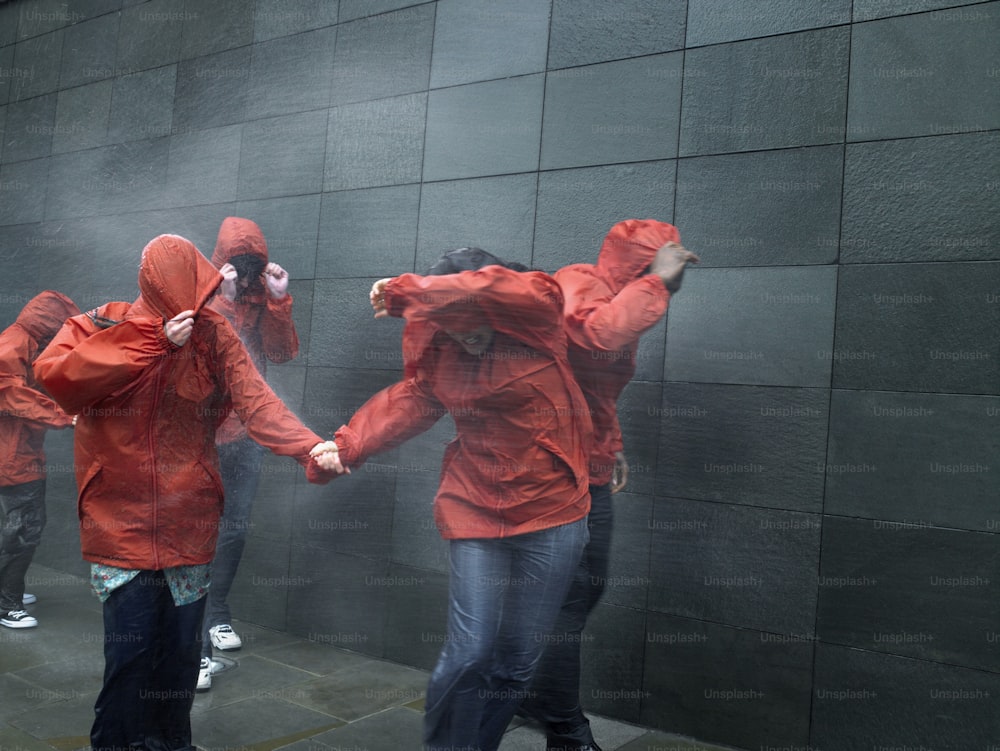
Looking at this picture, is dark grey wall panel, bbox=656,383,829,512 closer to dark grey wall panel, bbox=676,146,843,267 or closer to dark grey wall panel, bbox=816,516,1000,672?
dark grey wall panel, bbox=816,516,1000,672

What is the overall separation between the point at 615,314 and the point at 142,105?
3448 millimetres

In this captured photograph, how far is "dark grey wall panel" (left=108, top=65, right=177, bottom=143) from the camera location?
475 centimetres

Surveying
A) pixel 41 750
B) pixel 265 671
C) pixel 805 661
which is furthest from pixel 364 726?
pixel 805 661

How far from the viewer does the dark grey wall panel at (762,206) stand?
3.23 metres

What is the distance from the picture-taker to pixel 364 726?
343 cm

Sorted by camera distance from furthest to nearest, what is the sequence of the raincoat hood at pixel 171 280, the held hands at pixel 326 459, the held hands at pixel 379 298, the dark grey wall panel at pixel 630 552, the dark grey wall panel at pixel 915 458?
1. the dark grey wall panel at pixel 630 552
2. the dark grey wall panel at pixel 915 458
3. the held hands at pixel 326 459
4. the held hands at pixel 379 298
5. the raincoat hood at pixel 171 280

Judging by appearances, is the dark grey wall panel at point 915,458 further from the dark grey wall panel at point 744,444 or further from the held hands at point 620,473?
the held hands at point 620,473

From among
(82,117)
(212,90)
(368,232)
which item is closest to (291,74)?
(212,90)

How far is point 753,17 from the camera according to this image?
3389 mm

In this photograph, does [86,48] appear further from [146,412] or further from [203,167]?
[146,412]

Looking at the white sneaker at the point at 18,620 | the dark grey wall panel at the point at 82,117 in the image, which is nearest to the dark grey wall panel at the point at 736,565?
the white sneaker at the point at 18,620

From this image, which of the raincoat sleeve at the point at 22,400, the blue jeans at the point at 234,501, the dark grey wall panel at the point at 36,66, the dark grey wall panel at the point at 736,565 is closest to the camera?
the dark grey wall panel at the point at 736,565

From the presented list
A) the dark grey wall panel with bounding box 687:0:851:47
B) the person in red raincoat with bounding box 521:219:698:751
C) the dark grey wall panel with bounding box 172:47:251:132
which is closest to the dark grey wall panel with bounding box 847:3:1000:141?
the dark grey wall panel with bounding box 687:0:851:47

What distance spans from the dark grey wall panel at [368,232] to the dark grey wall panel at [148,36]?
4.31 feet
